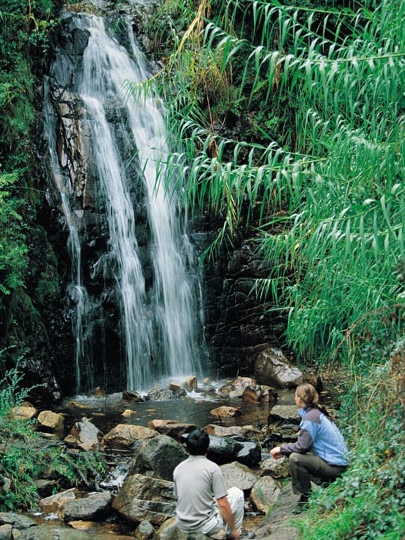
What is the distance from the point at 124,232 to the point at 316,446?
7.56 metres

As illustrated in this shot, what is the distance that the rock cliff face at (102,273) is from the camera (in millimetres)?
10620

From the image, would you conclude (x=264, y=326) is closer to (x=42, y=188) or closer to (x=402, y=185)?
(x=42, y=188)

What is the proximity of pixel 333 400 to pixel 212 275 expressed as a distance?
401 cm

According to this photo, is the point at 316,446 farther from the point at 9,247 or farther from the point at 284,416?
the point at 9,247

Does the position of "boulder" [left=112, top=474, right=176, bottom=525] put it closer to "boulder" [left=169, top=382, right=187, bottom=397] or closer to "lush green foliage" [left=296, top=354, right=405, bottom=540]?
"lush green foliage" [left=296, top=354, right=405, bottom=540]

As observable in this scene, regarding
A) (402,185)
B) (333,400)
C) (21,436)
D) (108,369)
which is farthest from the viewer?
(108,369)

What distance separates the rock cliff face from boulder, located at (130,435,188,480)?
421 cm

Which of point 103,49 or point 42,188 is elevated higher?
point 103,49

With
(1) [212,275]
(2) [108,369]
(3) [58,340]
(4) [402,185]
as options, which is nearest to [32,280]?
(3) [58,340]

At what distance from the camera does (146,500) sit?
5547mm

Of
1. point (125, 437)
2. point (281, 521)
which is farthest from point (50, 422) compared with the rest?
point (281, 521)

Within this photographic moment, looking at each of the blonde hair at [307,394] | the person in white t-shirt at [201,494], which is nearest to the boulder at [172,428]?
the blonde hair at [307,394]

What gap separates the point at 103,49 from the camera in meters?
13.3

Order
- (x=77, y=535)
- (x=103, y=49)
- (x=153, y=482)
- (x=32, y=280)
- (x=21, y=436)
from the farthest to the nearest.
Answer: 1. (x=103, y=49)
2. (x=32, y=280)
3. (x=21, y=436)
4. (x=153, y=482)
5. (x=77, y=535)
